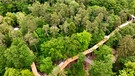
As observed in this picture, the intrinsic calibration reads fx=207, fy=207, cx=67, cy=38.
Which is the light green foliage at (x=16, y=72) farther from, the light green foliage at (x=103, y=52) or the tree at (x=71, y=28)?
the light green foliage at (x=103, y=52)

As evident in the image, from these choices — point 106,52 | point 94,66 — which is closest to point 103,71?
point 94,66

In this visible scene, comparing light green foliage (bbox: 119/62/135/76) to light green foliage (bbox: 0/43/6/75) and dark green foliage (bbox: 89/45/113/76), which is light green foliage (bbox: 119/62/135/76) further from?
light green foliage (bbox: 0/43/6/75)

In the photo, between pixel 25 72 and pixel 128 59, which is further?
pixel 128 59

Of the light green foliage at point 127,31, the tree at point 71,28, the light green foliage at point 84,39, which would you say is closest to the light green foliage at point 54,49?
the light green foliage at point 84,39

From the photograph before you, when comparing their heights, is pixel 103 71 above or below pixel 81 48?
below

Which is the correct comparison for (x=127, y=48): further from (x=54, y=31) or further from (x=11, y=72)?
(x=11, y=72)

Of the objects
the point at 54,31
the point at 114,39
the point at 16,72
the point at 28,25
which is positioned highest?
the point at 28,25

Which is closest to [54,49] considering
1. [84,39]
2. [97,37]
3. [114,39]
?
[84,39]

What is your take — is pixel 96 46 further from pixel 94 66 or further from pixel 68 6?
pixel 68 6

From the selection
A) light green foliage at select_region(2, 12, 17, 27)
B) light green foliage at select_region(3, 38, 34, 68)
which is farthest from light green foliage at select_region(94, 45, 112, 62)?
light green foliage at select_region(2, 12, 17, 27)
